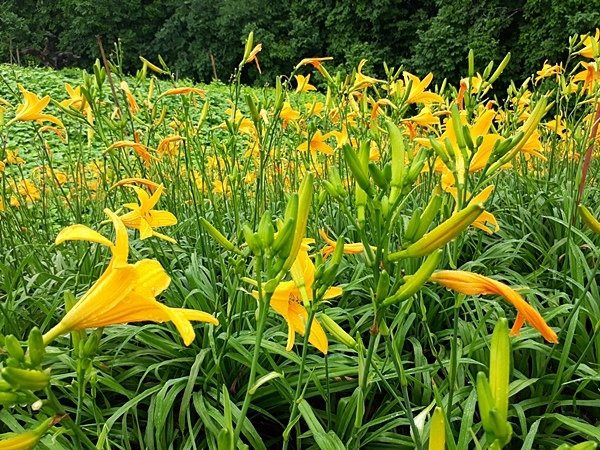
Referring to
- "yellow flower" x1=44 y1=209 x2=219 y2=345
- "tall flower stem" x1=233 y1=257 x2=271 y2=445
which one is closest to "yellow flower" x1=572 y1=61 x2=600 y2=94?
"tall flower stem" x1=233 y1=257 x2=271 y2=445

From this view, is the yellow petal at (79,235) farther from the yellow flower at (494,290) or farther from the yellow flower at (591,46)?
the yellow flower at (591,46)

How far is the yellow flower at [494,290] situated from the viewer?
0.79 meters

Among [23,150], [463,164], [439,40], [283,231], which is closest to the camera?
[283,231]

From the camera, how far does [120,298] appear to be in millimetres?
739

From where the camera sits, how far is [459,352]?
5.18 ft

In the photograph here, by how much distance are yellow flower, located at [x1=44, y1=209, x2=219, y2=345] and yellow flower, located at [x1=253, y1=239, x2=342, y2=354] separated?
16 centimetres

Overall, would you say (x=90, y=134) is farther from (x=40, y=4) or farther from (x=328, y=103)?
(x=40, y=4)

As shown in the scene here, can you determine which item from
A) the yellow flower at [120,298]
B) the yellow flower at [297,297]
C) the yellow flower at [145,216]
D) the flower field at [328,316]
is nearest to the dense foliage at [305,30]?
the flower field at [328,316]

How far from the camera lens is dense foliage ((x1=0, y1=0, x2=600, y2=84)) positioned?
1291cm

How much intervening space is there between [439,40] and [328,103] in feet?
41.2

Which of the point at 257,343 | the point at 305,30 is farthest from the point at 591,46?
the point at 305,30

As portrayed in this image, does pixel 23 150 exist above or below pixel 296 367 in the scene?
below

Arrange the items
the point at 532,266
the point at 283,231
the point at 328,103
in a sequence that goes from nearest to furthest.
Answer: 1. the point at 283,231
2. the point at 532,266
3. the point at 328,103

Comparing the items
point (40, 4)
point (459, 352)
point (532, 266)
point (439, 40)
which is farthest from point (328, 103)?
point (40, 4)
